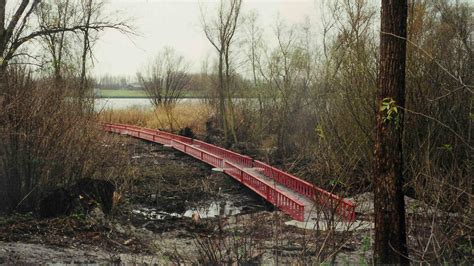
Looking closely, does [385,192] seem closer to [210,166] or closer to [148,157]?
[210,166]

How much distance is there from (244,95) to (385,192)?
79.2 ft

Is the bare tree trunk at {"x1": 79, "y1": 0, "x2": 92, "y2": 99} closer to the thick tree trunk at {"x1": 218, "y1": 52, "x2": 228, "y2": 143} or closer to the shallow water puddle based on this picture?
the shallow water puddle

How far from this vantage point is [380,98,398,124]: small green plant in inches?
250

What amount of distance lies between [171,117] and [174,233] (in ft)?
82.3

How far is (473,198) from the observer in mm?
6832

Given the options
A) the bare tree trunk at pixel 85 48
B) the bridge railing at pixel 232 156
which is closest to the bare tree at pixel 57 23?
the bare tree trunk at pixel 85 48

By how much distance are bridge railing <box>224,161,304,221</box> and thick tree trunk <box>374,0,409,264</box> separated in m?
2.07

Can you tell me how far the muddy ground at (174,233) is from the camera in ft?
19.2

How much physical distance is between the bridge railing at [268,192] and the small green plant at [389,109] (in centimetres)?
234

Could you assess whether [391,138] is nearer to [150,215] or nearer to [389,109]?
[389,109]

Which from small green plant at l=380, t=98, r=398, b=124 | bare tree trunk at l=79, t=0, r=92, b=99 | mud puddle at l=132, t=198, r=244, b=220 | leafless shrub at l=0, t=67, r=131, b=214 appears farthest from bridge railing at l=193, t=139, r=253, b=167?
small green plant at l=380, t=98, r=398, b=124

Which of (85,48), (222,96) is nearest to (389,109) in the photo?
(85,48)

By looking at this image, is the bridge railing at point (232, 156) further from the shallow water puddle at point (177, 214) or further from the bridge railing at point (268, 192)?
the shallow water puddle at point (177, 214)

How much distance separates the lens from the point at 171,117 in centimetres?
3672
